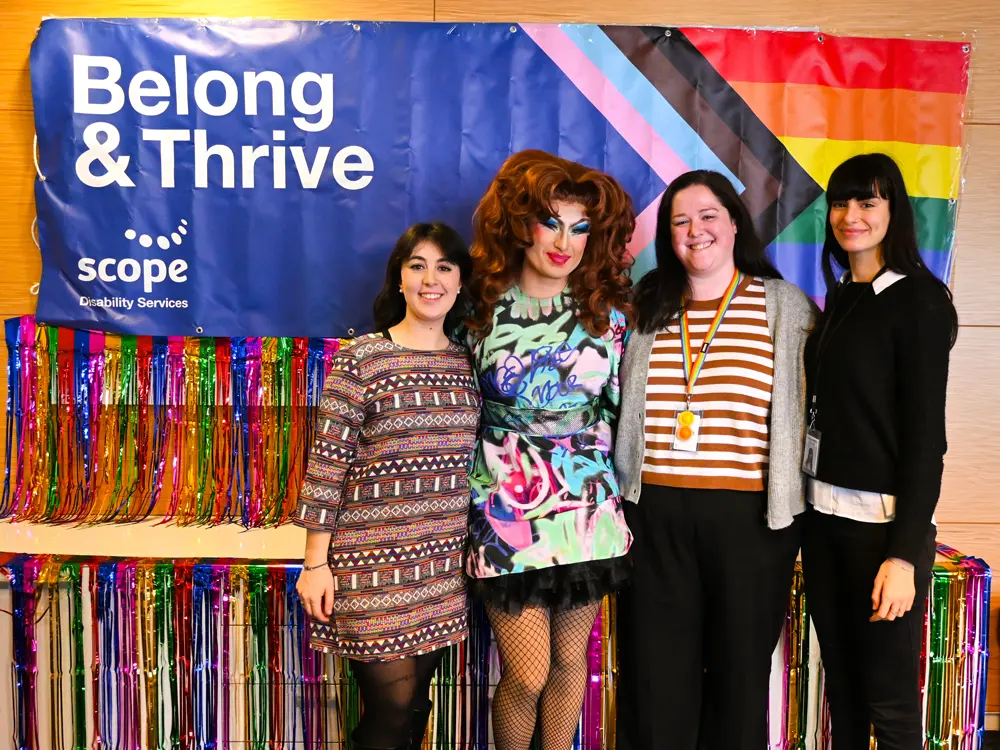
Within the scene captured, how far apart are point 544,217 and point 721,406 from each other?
50cm

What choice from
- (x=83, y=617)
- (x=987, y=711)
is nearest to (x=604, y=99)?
(x=83, y=617)

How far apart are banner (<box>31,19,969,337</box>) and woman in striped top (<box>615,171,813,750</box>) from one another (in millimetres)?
469

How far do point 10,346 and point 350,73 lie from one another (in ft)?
3.74

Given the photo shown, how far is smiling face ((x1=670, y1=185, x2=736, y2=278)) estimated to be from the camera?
1.43m

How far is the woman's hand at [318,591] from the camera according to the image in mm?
1316

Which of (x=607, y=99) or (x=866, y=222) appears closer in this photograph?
(x=866, y=222)

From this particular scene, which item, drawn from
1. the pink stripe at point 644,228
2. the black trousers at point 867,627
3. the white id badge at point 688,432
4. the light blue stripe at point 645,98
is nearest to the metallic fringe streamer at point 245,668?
the black trousers at point 867,627

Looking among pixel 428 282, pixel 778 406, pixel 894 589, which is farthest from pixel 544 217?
pixel 894 589

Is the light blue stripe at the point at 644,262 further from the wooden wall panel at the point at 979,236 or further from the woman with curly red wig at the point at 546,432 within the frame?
the wooden wall panel at the point at 979,236

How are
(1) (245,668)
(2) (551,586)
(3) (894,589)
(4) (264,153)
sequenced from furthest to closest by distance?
(4) (264,153) → (1) (245,668) → (2) (551,586) → (3) (894,589)

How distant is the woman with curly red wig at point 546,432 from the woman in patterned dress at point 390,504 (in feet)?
0.26

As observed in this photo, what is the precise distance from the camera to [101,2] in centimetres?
188

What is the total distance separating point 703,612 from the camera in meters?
1.45

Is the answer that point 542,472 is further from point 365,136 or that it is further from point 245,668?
point 365,136
